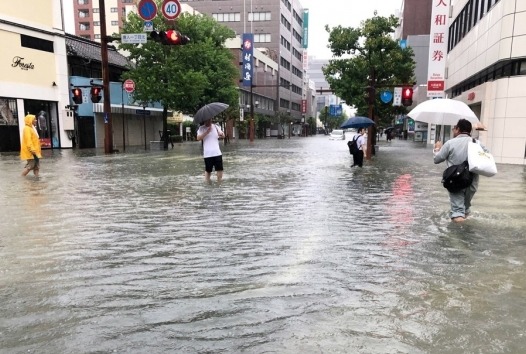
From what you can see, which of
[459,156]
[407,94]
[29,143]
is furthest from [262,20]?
[459,156]

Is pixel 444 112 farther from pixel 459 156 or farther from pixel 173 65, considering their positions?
pixel 173 65

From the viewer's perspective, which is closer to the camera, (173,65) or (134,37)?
(134,37)

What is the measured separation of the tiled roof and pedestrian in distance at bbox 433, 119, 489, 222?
27050 millimetres

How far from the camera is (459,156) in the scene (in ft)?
20.9

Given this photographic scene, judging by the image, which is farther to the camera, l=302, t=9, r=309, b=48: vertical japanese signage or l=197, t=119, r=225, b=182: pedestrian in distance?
l=302, t=9, r=309, b=48: vertical japanese signage

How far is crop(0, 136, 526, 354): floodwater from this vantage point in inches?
118

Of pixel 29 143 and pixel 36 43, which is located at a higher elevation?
pixel 36 43

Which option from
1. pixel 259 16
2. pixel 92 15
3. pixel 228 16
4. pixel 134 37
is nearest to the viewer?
pixel 134 37

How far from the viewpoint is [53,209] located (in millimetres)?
7484

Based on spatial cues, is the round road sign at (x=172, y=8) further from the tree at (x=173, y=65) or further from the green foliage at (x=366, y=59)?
the green foliage at (x=366, y=59)

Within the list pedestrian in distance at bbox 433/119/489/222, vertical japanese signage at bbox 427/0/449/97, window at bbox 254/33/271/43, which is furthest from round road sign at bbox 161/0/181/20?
window at bbox 254/33/271/43

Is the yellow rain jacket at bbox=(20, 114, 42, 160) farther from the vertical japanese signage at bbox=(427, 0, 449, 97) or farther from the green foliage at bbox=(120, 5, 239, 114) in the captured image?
the vertical japanese signage at bbox=(427, 0, 449, 97)

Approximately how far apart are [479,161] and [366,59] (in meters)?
22.6

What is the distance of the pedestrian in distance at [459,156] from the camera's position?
638cm
